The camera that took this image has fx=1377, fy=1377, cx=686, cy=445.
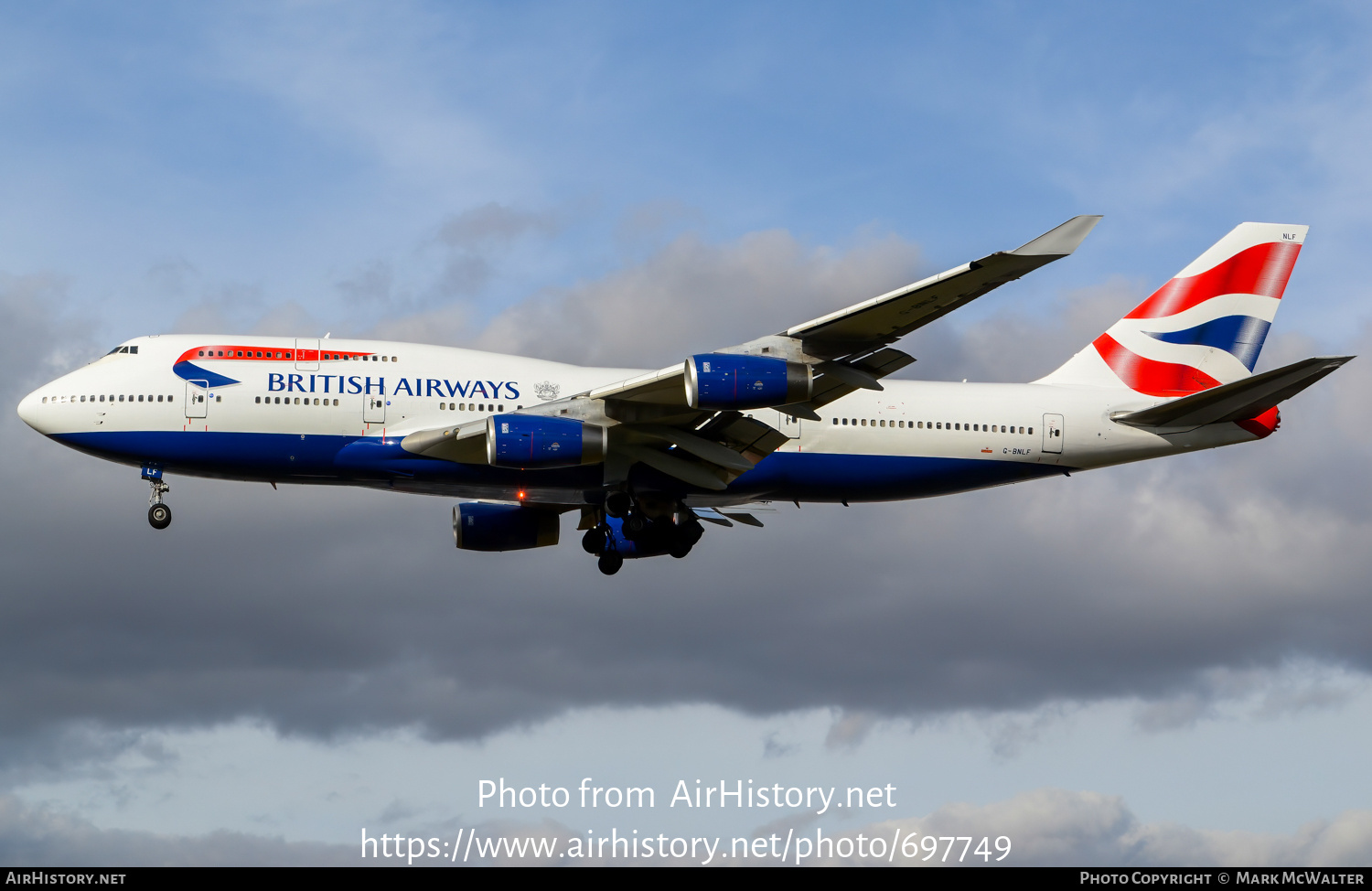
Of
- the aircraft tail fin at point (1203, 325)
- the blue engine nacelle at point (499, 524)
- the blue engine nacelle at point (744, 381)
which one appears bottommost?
the blue engine nacelle at point (499, 524)

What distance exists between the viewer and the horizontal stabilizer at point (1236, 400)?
33250 millimetres

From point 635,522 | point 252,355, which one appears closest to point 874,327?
point 635,522

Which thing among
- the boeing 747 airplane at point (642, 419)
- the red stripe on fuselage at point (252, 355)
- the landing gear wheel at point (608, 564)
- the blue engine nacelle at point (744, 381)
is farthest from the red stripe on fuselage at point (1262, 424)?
the red stripe on fuselage at point (252, 355)

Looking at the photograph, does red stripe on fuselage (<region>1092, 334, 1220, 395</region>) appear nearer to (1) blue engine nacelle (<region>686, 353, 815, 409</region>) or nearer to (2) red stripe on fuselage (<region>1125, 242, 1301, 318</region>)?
(2) red stripe on fuselage (<region>1125, 242, 1301, 318</region>)

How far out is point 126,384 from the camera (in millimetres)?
35094

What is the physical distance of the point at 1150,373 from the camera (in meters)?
41.8

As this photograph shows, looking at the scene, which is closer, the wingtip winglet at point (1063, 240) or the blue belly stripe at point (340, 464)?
the wingtip winglet at point (1063, 240)

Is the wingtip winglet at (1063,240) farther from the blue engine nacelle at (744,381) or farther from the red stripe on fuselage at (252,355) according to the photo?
the red stripe on fuselage at (252,355)

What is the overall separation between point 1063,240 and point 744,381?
753 centimetres

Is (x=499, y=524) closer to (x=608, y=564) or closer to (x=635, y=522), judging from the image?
(x=608, y=564)

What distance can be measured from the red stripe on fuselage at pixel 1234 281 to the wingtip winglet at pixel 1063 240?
56.1 ft
